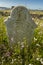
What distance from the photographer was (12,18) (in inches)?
305

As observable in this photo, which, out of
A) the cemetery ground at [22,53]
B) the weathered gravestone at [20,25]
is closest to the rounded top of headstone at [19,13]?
the weathered gravestone at [20,25]

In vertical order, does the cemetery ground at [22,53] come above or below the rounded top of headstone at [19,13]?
below

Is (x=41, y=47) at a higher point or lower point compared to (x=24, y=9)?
lower

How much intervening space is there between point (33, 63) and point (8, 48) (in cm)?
136

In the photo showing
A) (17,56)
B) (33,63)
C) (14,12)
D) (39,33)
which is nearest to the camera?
(33,63)

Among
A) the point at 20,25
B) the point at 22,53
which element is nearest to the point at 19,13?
the point at 20,25

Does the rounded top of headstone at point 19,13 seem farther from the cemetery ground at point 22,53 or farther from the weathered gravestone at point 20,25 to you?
the cemetery ground at point 22,53

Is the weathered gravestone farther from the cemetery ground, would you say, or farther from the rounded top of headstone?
the cemetery ground

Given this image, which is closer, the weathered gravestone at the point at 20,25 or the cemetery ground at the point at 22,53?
the cemetery ground at the point at 22,53

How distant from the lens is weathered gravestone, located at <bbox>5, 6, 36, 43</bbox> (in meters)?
7.70

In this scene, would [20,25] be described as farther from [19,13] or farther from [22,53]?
[22,53]

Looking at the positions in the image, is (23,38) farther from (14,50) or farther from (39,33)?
(39,33)

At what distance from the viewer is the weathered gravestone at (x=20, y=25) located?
770cm

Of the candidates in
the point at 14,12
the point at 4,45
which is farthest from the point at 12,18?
the point at 4,45
